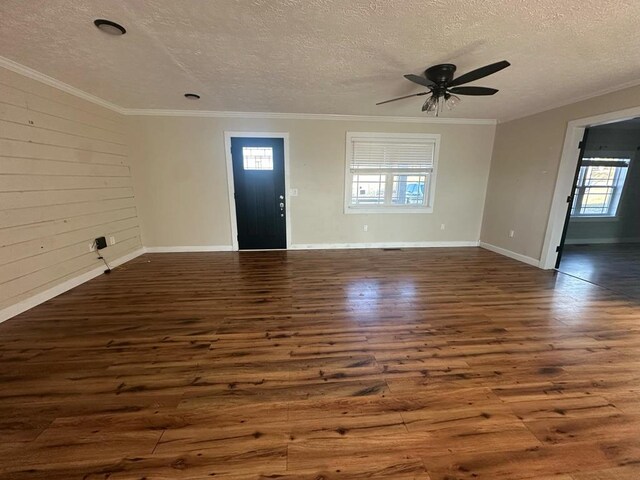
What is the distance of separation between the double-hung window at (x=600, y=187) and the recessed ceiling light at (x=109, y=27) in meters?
8.18

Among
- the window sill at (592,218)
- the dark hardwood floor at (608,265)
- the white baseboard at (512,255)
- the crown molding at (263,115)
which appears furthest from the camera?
the window sill at (592,218)

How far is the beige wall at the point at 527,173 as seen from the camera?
13.0ft

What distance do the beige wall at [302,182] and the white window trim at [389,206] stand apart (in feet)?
0.31

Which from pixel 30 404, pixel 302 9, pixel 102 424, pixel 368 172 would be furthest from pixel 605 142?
pixel 30 404

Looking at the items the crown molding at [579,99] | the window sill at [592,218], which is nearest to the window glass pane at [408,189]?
the crown molding at [579,99]

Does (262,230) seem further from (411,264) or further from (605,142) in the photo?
(605,142)

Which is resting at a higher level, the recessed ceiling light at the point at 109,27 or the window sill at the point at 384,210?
the recessed ceiling light at the point at 109,27

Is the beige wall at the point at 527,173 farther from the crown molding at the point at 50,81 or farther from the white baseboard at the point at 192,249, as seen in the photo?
the crown molding at the point at 50,81

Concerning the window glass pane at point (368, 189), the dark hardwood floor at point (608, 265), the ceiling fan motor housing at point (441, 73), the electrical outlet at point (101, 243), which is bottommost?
the dark hardwood floor at point (608, 265)

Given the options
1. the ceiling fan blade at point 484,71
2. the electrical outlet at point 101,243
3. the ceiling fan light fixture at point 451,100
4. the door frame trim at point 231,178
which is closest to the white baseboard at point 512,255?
the ceiling fan light fixture at point 451,100

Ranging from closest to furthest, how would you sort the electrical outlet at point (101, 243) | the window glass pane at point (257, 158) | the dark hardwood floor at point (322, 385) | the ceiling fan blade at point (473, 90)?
the dark hardwood floor at point (322, 385) → the ceiling fan blade at point (473, 90) → the electrical outlet at point (101, 243) → the window glass pane at point (257, 158)

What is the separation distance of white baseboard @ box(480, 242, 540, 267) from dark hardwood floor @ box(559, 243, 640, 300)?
36 cm

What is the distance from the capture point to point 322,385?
1.83m

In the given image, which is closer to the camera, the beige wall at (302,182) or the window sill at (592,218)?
the beige wall at (302,182)
